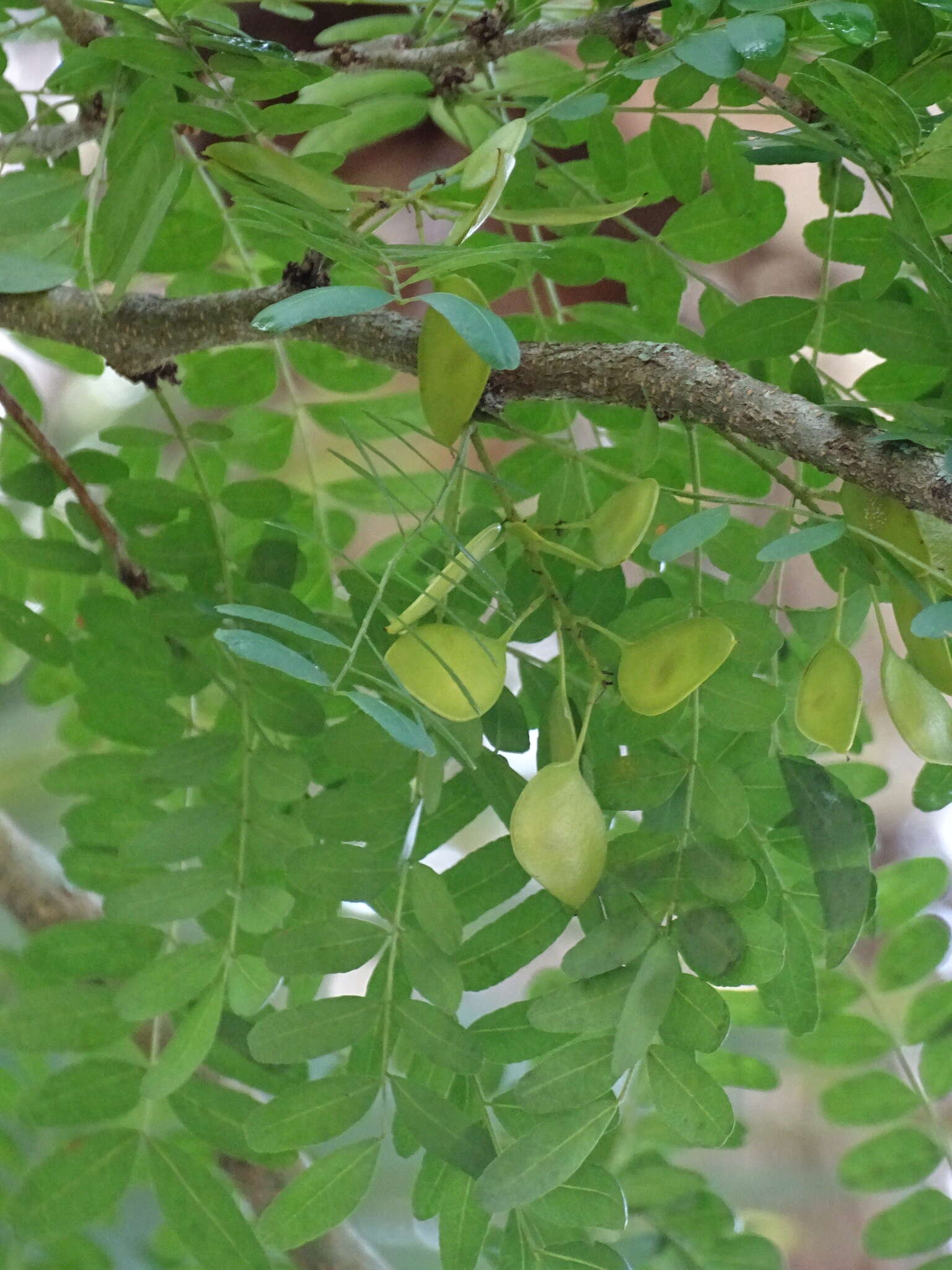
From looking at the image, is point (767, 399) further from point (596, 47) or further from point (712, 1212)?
point (712, 1212)

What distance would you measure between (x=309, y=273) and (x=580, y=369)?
98 millimetres

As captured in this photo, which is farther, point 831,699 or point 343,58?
point 343,58

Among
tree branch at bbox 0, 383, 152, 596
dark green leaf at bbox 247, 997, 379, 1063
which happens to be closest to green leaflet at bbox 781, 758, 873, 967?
dark green leaf at bbox 247, 997, 379, 1063

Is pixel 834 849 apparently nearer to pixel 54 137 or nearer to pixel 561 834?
pixel 561 834

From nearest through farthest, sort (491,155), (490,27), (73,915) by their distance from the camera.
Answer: (491,155) → (490,27) → (73,915)

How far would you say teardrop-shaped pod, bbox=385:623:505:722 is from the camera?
290 mm

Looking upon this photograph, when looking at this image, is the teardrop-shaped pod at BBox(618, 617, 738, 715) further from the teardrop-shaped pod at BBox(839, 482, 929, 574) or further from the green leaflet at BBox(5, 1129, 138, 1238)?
the green leaflet at BBox(5, 1129, 138, 1238)

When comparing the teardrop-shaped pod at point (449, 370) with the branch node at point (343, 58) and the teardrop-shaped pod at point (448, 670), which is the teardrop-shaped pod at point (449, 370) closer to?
the teardrop-shaped pod at point (448, 670)

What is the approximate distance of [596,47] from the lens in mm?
418

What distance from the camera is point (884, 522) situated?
30 centimetres

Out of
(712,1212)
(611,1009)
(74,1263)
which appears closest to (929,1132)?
(712,1212)

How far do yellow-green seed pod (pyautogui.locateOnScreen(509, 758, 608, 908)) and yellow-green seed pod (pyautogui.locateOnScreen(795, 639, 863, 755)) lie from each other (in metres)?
0.06

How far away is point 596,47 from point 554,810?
11.7 inches

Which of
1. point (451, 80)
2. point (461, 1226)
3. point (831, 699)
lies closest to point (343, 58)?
point (451, 80)
